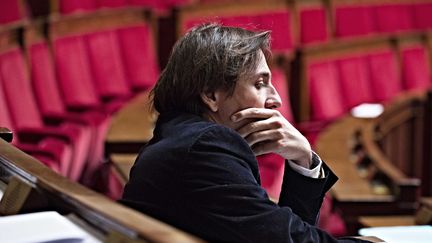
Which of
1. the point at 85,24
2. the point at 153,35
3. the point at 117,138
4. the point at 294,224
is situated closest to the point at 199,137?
the point at 294,224

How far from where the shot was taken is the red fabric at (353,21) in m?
1.32

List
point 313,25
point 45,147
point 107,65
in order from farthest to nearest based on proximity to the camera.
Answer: point 313,25, point 107,65, point 45,147

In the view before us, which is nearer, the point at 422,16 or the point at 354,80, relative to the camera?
the point at 354,80

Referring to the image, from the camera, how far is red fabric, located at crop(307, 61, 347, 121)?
1071mm

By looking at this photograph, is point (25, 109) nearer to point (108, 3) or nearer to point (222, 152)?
point (108, 3)

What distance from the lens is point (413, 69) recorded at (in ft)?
4.15

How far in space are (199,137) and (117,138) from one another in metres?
0.40

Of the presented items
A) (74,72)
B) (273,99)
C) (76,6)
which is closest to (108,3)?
(76,6)

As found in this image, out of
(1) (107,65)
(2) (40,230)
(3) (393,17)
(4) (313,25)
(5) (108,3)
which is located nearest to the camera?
(2) (40,230)

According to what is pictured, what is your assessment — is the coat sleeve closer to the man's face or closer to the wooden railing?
the man's face

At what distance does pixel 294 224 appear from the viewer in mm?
295

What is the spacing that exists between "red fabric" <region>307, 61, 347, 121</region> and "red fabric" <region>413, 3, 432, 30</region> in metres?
0.34

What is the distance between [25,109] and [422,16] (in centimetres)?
88

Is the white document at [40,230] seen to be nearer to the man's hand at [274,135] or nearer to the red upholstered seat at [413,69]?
the man's hand at [274,135]
